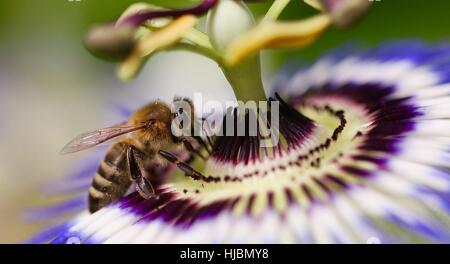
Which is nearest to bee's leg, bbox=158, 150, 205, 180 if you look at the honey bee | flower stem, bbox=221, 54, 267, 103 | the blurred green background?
the honey bee

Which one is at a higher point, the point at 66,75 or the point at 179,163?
the point at 66,75

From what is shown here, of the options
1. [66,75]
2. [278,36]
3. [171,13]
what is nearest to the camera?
[278,36]

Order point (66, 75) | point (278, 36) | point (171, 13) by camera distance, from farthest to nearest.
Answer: point (66, 75)
point (171, 13)
point (278, 36)

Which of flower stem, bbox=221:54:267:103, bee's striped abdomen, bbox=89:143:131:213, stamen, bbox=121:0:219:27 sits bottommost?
bee's striped abdomen, bbox=89:143:131:213

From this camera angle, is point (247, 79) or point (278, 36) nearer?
point (278, 36)

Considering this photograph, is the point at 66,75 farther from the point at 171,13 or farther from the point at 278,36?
the point at 278,36

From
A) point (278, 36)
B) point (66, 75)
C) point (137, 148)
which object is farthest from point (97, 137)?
point (66, 75)

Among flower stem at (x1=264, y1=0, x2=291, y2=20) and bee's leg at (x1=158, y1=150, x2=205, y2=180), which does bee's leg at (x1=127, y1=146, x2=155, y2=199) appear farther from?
flower stem at (x1=264, y1=0, x2=291, y2=20)
